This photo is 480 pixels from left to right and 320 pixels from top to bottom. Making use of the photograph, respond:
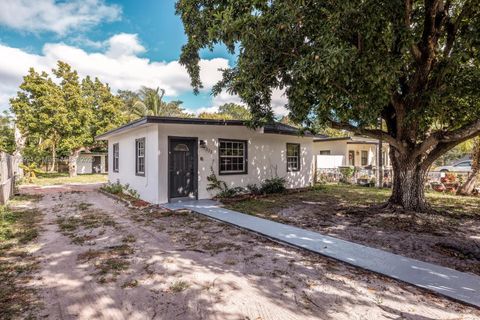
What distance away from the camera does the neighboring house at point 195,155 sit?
8.85 meters

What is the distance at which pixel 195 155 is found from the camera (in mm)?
9484

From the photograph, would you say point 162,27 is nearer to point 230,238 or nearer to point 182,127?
point 182,127

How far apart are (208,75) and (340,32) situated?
7.45 m

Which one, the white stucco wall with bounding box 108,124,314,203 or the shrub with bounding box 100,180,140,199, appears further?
the shrub with bounding box 100,180,140,199

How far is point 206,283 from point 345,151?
19580mm

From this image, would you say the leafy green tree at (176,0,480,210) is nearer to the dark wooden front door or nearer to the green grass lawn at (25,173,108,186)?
the green grass lawn at (25,173,108,186)

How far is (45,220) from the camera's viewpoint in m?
7.29

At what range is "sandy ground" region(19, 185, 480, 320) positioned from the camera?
9.41 feet

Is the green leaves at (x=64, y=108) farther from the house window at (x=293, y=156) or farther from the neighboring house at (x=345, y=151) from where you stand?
the neighboring house at (x=345, y=151)

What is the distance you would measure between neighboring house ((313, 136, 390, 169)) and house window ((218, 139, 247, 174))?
9.10 meters

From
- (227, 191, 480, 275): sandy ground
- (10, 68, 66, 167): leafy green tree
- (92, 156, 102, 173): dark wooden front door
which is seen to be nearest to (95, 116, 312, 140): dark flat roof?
(227, 191, 480, 275): sandy ground

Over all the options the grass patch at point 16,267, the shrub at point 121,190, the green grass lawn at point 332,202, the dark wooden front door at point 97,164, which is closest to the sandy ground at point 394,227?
the green grass lawn at point 332,202

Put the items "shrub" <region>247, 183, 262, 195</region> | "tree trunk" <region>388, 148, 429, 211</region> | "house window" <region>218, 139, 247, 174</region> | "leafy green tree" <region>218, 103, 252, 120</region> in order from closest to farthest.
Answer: "tree trunk" <region>388, 148, 429, 211</region> < "house window" <region>218, 139, 247, 174</region> < "shrub" <region>247, 183, 262, 195</region> < "leafy green tree" <region>218, 103, 252, 120</region>

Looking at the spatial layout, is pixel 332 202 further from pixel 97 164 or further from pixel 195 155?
pixel 97 164
